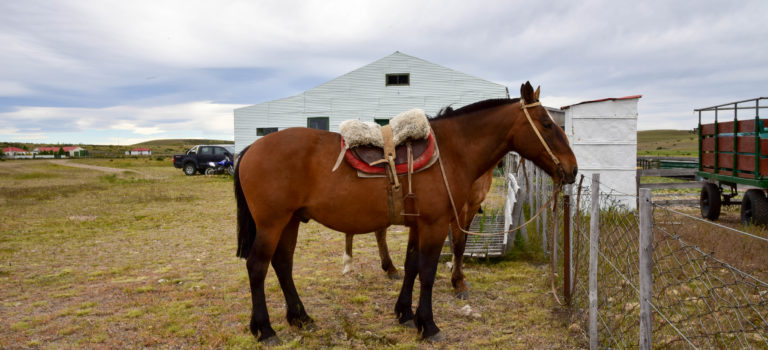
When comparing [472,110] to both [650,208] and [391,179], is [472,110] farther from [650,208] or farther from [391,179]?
[650,208]

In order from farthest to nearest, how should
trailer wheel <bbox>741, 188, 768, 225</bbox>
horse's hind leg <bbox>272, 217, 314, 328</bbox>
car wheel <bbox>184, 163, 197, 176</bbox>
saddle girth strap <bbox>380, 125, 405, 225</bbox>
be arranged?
car wheel <bbox>184, 163, 197, 176</bbox>, trailer wheel <bbox>741, 188, 768, 225</bbox>, horse's hind leg <bbox>272, 217, 314, 328</bbox>, saddle girth strap <bbox>380, 125, 405, 225</bbox>

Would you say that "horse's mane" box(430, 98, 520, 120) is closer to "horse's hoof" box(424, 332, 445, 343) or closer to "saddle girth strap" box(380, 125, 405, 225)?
"saddle girth strap" box(380, 125, 405, 225)

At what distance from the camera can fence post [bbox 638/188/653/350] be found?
96.1 inches

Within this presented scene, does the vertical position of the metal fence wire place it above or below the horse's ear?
below

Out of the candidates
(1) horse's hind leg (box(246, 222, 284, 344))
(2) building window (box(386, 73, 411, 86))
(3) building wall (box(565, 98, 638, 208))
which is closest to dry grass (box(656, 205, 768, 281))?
(3) building wall (box(565, 98, 638, 208))

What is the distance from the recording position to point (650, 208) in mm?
2436

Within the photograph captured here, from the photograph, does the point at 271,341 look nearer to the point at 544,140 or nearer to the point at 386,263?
the point at 386,263

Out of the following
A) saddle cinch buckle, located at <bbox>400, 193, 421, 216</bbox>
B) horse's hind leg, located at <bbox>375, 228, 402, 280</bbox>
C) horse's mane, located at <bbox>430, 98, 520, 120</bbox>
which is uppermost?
horse's mane, located at <bbox>430, 98, 520, 120</bbox>

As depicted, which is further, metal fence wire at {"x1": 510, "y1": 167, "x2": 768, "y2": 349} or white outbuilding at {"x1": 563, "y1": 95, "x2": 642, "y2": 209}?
white outbuilding at {"x1": 563, "y1": 95, "x2": 642, "y2": 209}

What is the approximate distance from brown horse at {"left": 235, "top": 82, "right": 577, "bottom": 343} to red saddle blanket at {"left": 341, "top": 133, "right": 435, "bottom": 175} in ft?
0.27

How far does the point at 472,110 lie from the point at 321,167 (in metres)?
1.55

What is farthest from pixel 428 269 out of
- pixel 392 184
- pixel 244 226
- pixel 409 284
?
pixel 244 226

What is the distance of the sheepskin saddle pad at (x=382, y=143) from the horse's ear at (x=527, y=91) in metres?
0.90

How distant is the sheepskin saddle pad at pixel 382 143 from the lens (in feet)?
12.7
